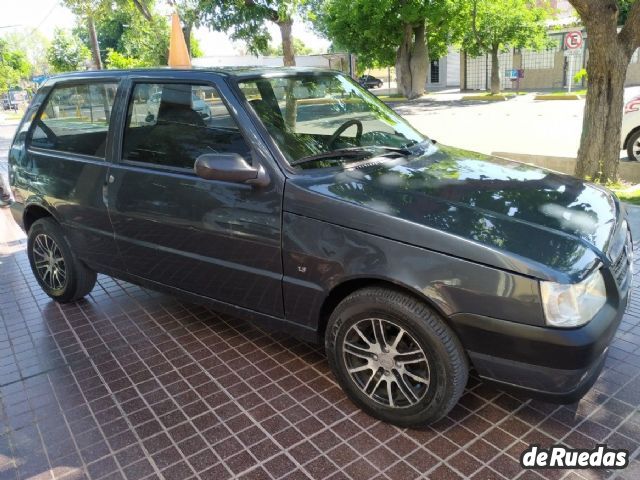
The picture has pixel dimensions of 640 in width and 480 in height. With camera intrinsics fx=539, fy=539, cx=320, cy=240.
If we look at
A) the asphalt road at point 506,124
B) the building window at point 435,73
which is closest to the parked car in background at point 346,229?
the asphalt road at point 506,124

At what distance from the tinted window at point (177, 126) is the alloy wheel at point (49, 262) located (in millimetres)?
1350

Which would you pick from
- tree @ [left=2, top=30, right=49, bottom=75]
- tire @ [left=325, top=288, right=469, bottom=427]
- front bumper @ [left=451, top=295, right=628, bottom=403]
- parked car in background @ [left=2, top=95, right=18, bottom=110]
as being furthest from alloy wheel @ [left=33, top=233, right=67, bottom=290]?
tree @ [left=2, top=30, right=49, bottom=75]

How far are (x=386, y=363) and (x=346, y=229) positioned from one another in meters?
0.71

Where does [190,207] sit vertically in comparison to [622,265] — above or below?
above

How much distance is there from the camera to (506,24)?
25.3 meters

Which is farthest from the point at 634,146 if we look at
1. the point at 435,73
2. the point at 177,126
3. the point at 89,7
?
the point at 435,73

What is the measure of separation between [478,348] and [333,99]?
211cm

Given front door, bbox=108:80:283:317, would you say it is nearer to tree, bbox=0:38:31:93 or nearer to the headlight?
the headlight

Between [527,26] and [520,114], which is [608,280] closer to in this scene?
[520,114]

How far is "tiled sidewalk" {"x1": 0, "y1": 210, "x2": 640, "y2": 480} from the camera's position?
8.52 ft

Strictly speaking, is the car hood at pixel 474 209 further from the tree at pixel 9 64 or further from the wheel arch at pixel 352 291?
the tree at pixel 9 64

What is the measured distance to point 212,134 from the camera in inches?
128

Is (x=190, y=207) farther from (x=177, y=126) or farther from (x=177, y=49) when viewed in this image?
(x=177, y=49)

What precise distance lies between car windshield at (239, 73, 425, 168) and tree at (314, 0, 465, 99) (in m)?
20.6
